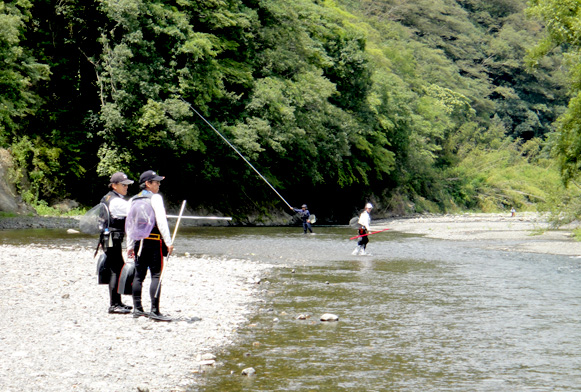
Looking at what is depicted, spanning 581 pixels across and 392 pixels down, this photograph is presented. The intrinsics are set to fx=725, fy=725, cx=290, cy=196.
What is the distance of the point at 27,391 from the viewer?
21.3 ft

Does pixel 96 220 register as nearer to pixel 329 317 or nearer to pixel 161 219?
pixel 161 219

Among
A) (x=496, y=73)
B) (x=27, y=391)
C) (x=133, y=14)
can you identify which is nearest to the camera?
(x=27, y=391)

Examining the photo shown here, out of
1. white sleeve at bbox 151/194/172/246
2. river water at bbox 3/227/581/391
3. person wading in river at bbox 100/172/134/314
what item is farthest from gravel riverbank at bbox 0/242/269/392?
white sleeve at bbox 151/194/172/246

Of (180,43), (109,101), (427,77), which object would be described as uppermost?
(427,77)

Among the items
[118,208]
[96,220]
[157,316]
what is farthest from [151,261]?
[96,220]

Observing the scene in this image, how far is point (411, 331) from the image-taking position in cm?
1012

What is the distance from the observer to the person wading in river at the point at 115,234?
9799mm

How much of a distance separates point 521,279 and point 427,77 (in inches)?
2530

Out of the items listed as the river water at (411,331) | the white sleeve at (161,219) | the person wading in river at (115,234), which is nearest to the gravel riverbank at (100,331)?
the person wading in river at (115,234)

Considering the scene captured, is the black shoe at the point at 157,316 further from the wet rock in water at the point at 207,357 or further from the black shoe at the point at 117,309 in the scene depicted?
the wet rock in water at the point at 207,357

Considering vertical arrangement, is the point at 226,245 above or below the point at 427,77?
below

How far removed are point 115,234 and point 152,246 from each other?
2.02ft

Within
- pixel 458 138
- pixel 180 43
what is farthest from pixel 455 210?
pixel 180 43

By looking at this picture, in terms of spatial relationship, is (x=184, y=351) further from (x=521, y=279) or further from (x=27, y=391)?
(x=521, y=279)
